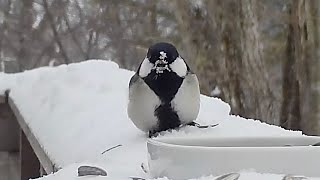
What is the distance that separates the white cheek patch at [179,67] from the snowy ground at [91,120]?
4.2 inches

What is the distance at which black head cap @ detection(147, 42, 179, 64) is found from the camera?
4.57ft

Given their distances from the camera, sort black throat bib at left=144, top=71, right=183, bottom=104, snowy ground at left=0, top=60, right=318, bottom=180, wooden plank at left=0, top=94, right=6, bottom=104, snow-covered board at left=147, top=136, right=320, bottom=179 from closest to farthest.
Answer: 1. snow-covered board at left=147, top=136, right=320, bottom=179
2. snowy ground at left=0, top=60, right=318, bottom=180
3. black throat bib at left=144, top=71, right=183, bottom=104
4. wooden plank at left=0, top=94, right=6, bottom=104

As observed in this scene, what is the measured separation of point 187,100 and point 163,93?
0.05m

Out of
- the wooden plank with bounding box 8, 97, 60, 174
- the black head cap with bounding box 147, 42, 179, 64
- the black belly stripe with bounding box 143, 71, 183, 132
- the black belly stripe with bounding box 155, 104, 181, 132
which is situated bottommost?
the wooden plank with bounding box 8, 97, 60, 174

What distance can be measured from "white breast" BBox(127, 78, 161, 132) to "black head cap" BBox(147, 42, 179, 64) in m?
0.06

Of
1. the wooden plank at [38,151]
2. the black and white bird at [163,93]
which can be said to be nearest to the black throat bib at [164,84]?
the black and white bird at [163,93]

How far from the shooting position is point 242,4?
153 inches

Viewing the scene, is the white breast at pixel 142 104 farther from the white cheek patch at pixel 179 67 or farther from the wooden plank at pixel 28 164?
the wooden plank at pixel 28 164

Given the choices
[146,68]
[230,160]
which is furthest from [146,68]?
[230,160]

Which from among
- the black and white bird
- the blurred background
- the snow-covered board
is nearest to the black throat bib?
the black and white bird

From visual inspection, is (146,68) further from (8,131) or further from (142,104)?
(8,131)

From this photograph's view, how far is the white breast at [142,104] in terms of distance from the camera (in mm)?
1442

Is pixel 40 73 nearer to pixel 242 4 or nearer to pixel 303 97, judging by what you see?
pixel 242 4

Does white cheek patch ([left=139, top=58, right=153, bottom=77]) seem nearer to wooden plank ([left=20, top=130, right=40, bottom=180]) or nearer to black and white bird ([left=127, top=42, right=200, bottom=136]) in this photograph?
black and white bird ([left=127, top=42, right=200, bottom=136])
